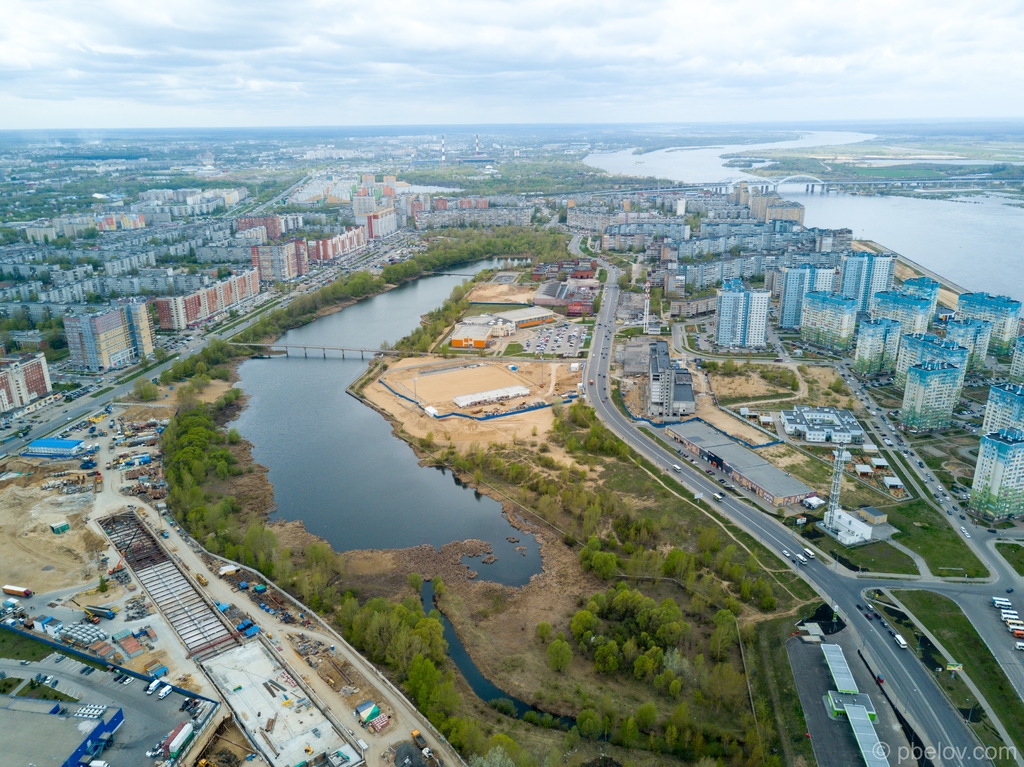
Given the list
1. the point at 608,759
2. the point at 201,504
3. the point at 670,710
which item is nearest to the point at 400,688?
the point at 608,759

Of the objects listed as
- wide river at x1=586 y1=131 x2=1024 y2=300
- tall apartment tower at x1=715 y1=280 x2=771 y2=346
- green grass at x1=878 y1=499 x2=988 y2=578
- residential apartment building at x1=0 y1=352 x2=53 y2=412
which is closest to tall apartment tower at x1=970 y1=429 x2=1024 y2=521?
green grass at x1=878 y1=499 x2=988 y2=578

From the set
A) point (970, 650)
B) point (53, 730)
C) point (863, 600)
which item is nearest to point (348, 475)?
point (53, 730)

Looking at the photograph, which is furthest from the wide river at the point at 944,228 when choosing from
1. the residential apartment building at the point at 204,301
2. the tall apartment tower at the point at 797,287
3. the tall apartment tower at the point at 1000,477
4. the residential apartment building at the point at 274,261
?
the residential apartment building at the point at 204,301

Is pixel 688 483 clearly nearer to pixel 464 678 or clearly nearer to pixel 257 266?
pixel 464 678

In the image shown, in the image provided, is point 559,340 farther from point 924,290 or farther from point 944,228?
point 944,228

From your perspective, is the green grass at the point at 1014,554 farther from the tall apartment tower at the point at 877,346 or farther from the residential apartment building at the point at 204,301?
Answer: the residential apartment building at the point at 204,301

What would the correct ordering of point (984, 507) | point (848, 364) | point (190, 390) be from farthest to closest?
point (848, 364) < point (190, 390) < point (984, 507)
